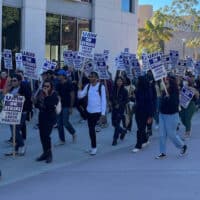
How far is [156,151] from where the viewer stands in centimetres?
1233

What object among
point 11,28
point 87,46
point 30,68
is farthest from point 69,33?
point 30,68

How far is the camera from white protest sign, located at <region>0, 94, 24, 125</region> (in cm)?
1116

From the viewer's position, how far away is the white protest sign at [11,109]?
11.2 metres

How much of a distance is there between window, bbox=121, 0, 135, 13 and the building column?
372 inches

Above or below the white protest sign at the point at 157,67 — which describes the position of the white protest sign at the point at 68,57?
above

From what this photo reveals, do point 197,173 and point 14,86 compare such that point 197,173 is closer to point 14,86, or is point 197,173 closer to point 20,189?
point 20,189

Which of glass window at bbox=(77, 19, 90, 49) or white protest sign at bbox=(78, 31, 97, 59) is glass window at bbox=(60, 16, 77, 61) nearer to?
glass window at bbox=(77, 19, 90, 49)

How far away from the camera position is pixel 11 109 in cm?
1120

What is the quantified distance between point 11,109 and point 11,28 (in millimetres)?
14850

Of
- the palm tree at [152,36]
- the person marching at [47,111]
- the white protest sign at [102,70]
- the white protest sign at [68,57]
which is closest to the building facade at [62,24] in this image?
the white protest sign at [68,57]

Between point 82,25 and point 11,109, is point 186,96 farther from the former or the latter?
point 82,25

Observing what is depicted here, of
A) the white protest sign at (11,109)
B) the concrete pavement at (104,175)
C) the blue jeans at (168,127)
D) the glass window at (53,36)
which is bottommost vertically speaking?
the concrete pavement at (104,175)


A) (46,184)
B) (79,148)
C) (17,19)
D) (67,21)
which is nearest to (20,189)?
(46,184)

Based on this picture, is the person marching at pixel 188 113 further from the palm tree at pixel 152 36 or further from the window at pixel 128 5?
the palm tree at pixel 152 36
